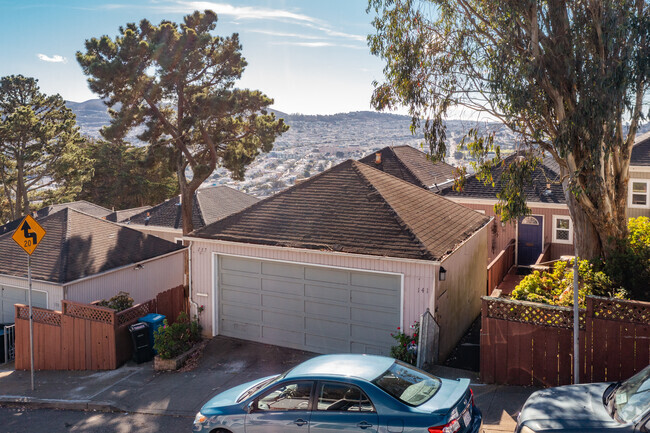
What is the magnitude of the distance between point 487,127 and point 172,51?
16052 millimetres

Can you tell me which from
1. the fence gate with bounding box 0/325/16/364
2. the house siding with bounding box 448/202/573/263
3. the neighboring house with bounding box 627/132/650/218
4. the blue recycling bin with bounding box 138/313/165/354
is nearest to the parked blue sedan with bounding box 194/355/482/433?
the blue recycling bin with bounding box 138/313/165/354

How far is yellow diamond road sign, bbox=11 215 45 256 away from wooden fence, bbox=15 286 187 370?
6.08ft

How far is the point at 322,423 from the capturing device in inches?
262

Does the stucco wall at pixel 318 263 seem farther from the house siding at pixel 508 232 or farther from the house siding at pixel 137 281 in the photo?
the house siding at pixel 508 232

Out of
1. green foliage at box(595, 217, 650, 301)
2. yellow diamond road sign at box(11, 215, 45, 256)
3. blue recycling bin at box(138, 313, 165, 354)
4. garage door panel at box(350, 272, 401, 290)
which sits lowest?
blue recycling bin at box(138, 313, 165, 354)

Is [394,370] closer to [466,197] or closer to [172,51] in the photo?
[466,197]

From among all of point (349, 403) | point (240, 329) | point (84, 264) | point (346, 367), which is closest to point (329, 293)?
point (240, 329)

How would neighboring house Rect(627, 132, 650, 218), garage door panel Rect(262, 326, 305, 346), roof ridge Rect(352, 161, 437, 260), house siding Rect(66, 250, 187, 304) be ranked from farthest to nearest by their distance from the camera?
neighboring house Rect(627, 132, 650, 218)
house siding Rect(66, 250, 187, 304)
garage door panel Rect(262, 326, 305, 346)
roof ridge Rect(352, 161, 437, 260)

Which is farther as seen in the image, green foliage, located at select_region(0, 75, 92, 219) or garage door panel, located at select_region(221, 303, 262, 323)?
green foliage, located at select_region(0, 75, 92, 219)

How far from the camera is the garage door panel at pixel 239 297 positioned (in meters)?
13.4

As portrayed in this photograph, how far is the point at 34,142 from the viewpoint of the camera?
37719 mm

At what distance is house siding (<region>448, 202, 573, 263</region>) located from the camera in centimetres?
2081

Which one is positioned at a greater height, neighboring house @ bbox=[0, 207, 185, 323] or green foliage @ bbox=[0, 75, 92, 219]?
green foliage @ bbox=[0, 75, 92, 219]

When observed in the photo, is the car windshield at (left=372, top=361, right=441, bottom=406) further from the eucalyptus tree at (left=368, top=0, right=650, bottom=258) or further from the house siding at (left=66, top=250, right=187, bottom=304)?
the house siding at (left=66, top=250, right=187, bottom=304)
